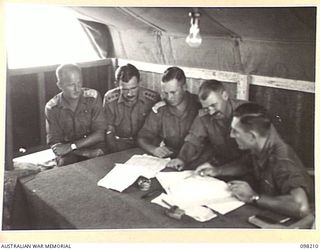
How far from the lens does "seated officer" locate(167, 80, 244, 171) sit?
3.03ft

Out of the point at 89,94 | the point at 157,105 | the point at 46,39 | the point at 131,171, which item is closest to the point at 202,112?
the point at 157,105

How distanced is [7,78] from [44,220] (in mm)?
285

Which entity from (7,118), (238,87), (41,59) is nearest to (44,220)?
(7,118)

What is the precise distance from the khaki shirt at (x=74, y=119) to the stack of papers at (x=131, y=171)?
0.26m

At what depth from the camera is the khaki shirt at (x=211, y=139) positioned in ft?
3.04

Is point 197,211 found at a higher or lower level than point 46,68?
lower

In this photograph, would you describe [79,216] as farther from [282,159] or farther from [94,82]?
[94,82]

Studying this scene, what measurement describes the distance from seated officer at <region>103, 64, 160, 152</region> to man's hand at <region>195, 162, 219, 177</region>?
35 centimetres

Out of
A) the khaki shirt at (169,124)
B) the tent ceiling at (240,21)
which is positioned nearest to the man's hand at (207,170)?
the khaki shirt at (169,124)

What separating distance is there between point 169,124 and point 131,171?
0.27m

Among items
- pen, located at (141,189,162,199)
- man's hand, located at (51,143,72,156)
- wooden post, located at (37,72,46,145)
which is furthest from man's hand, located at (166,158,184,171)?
wooden post, located at (37,72,46,145)

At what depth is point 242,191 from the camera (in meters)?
0.70

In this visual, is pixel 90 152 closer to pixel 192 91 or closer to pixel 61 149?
pixel 61 149

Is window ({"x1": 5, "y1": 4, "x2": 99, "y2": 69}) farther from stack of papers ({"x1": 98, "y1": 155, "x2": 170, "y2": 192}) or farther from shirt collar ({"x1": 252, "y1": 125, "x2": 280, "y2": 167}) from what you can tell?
shirt collar ({"x1": 252, "y1": 125, "x2": 280, "y2": 167})
